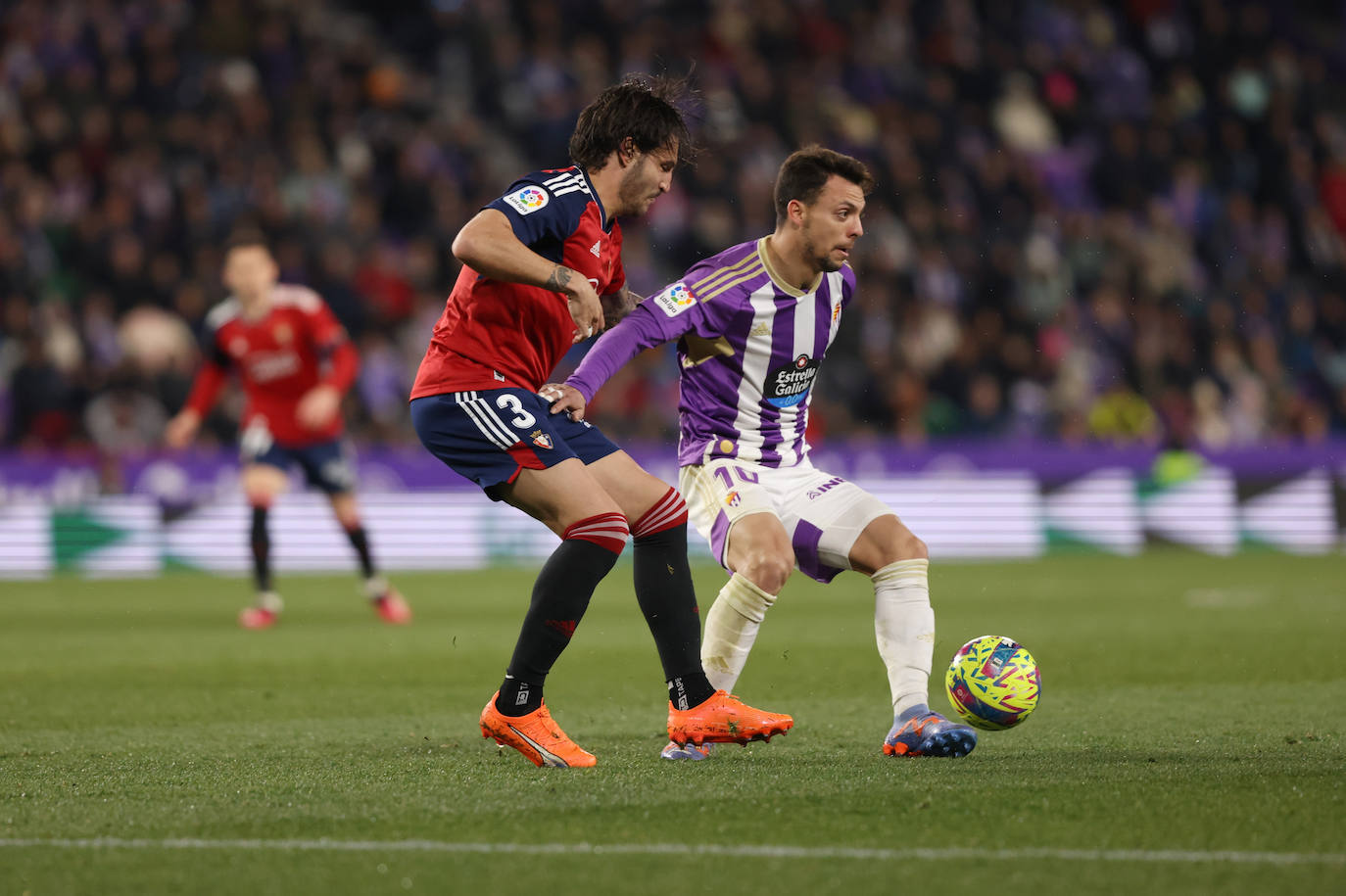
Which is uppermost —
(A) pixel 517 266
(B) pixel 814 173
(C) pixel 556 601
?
(B) pixel 814 173

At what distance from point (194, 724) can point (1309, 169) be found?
59.1 ft

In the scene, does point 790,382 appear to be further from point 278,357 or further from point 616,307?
point 278,357

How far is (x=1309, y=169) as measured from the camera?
2041cm

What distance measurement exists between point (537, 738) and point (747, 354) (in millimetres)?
1605

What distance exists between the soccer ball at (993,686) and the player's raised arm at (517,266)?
5.77ft

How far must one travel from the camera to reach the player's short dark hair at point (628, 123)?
5133 millimetres

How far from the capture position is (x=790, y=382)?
19.0ft

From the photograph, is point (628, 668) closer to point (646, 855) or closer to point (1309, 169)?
point (646, 855)

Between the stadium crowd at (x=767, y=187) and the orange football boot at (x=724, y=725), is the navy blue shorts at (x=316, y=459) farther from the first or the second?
the orange football boot at (x=724, y=725)

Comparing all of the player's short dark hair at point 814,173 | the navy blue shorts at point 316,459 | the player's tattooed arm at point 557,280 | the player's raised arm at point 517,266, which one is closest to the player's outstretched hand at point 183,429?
the navy blue shorts at point 316,459

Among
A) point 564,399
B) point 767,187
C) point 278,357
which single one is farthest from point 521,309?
point 767,187

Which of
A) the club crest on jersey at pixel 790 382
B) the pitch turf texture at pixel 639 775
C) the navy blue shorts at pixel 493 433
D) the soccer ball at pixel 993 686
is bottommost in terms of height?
the pitch turf texture at pixel 639 775

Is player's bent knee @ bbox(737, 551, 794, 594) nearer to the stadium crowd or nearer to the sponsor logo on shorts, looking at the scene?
the sponsor logo on shorts

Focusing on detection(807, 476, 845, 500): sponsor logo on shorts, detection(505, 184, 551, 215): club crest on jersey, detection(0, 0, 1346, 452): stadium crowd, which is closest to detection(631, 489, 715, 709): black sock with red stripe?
detection(807, 476, 845, 500): sponsor logo on shorts
